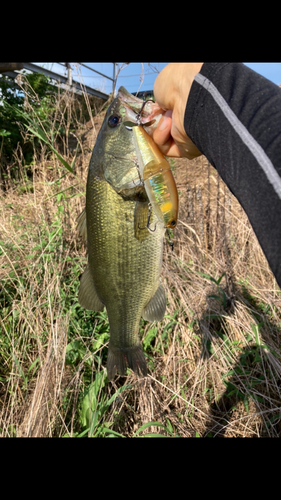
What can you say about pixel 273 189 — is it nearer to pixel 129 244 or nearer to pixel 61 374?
pixel 129 244

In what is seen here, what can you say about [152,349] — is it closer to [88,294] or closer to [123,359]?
[123,359]

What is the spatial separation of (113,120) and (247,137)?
930 mm

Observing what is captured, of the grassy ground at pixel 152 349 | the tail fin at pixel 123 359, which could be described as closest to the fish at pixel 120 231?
the tail fin at pixel 123 359

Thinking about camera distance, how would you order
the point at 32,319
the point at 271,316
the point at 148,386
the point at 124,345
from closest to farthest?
the point at 124,345 → the point at 148,386 → the point at 32,319 → the point at 271,316

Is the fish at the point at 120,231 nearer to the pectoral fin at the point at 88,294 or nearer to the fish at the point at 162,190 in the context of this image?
the pectoral fin at the point at 88,294

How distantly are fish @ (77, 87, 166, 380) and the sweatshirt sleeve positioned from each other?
1.62 ft

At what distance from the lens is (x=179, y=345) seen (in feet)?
9.70

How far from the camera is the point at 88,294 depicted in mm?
1798

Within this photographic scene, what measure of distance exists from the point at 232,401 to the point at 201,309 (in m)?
0.81

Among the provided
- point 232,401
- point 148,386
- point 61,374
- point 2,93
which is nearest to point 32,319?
point 61,374

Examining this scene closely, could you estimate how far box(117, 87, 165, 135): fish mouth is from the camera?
1.42 m

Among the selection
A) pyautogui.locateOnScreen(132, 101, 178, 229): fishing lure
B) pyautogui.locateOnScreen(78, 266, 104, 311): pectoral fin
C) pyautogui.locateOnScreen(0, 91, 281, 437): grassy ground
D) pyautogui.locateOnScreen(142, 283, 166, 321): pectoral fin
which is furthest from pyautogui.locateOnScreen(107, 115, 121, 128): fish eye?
pyautogui.locateOnScreen(0, 91, 281, 437): grassy ground

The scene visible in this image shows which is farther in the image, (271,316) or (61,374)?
(271,316)

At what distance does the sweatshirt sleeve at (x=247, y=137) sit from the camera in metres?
0.74
